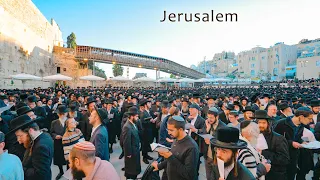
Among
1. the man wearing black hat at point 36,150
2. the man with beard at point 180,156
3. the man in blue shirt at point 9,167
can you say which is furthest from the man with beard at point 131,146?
the man in blue shirt at point 9,167

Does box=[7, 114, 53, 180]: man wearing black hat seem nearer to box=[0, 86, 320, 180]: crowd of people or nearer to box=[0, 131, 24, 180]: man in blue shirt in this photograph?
box=[0, 86, 320, 180]: crowd of people

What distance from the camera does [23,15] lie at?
2467 cm

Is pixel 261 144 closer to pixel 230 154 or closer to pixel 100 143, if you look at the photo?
pixel 230 154

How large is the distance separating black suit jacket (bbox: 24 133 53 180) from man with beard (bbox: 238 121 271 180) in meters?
2.48

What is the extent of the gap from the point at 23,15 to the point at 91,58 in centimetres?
1197

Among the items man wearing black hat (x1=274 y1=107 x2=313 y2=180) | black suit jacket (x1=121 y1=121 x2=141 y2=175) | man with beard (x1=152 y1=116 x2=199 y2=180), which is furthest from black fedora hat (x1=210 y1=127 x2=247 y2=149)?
black suit jacket (x1=121 y1=121 x2=141 y2=175)

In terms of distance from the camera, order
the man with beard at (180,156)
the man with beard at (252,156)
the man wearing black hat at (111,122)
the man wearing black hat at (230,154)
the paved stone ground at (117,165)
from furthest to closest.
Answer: the man wearing black hat at (111,122)
the paved stone ground at (117,165)
the man with beard at (180,156)
the man with beard at (252,156)
the man wearing black hat at (230,154)

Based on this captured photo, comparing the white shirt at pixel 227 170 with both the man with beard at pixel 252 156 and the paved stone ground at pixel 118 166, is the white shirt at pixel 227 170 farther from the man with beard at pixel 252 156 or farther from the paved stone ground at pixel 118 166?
the paved stone ground at pixel 118 166

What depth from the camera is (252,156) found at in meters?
2.41

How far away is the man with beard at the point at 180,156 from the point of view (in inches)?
117

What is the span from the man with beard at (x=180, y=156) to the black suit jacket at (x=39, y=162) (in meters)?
1.46

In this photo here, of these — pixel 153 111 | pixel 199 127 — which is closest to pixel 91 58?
pixel 153 111

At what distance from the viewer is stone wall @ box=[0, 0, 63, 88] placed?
63.7 ft

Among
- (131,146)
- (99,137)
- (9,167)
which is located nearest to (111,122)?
(131,146)
